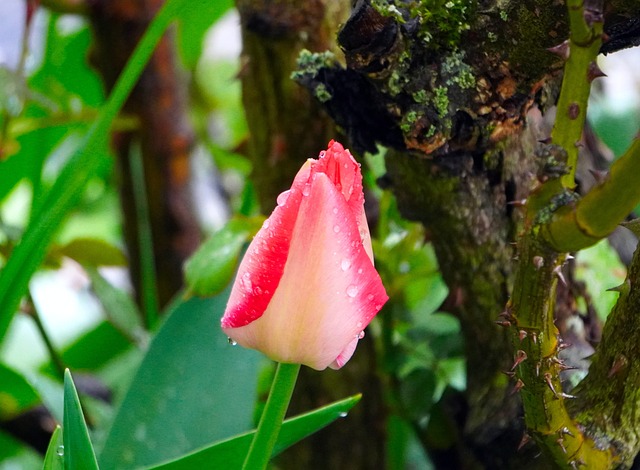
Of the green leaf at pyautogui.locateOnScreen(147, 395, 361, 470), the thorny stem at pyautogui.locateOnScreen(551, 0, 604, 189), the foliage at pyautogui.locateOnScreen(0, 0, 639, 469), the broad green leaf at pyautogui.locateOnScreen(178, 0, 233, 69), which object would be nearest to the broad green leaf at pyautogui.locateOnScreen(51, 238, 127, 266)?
the foliage at pyautogui.locateOnScreen(0, 0, 639, 469)

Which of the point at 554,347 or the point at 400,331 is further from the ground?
the point at 554,347

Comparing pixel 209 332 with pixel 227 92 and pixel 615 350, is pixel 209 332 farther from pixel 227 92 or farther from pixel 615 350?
pixel 227 92

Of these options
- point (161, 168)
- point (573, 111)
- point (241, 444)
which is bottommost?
point (161, 168)

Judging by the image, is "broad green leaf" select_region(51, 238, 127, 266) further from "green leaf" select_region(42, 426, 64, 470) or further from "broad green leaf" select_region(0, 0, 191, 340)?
"green leaf" select_region(42, 426, 64, 470)

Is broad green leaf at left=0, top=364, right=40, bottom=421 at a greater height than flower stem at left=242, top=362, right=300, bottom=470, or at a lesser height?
lesser

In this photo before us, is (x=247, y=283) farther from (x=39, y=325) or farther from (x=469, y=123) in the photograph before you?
(x=39, y=325)

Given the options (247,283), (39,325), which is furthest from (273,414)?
(39,325)

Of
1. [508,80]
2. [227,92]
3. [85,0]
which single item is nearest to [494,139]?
[508,80]
